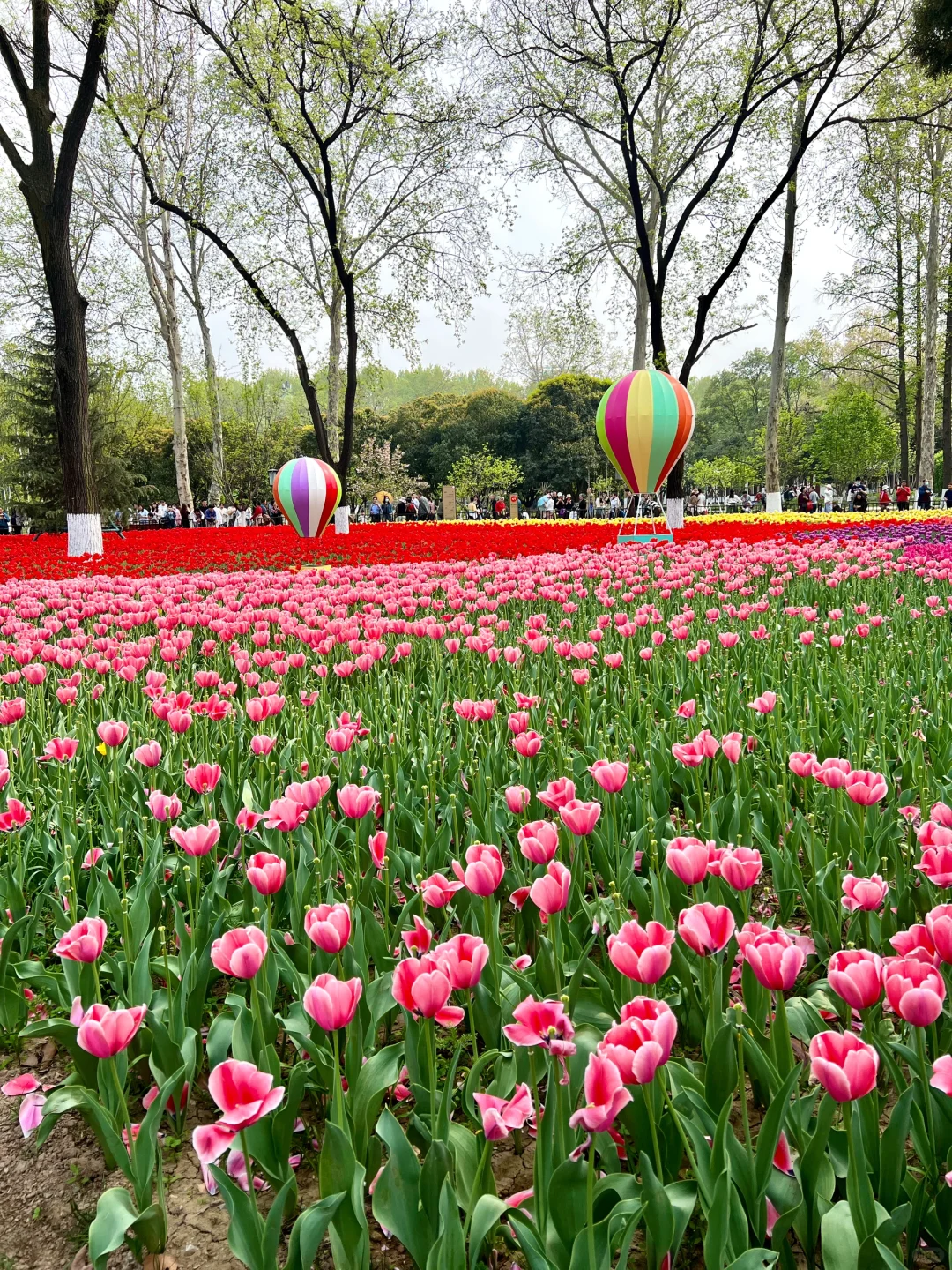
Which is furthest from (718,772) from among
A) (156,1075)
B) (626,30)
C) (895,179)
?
(895,179)

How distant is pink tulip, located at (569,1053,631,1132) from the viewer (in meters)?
0.84

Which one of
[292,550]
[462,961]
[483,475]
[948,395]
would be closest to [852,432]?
[948,395]

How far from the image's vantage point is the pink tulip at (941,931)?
1.07 metres

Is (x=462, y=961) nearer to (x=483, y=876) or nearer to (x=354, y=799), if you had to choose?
(x=483, y=876)

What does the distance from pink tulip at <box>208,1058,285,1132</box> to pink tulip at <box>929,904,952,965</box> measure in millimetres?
834

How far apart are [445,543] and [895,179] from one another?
22065mm

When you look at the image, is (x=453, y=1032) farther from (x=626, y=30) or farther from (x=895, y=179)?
(x=895, y=179)

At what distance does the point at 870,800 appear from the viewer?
5.46 ft

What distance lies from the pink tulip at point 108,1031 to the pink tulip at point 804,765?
1430mm

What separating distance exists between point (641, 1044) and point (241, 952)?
55 centimetres

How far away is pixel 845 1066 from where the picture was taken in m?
0.89

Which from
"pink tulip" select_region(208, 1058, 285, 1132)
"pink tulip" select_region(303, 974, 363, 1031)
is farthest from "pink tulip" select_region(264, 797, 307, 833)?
"pink tulip" select_region(208, 1058, 285, 1132)

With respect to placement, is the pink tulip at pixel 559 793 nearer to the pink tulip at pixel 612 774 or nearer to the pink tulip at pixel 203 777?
the pink tulip at pixel 612 774

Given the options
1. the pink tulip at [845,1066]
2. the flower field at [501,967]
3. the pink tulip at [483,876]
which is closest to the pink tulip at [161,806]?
the flower field at [501,967]
